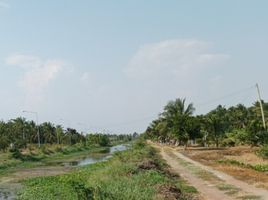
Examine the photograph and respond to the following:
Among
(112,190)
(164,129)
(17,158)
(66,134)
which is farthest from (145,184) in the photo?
(66,134)

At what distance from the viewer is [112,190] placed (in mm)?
16172

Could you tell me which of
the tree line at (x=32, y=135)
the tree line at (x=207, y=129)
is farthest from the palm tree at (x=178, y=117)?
the tree line at (x=32, y=135)

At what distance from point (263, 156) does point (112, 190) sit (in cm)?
2761

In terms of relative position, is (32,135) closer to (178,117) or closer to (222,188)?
(178,117)

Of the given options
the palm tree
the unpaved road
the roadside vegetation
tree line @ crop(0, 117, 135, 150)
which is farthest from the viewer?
tree line @ crop(0, 117, 135, 150)

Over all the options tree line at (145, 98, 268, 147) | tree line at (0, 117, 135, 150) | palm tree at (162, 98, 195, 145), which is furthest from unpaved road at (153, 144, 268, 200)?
tree line at (0, 117, 135, 150)

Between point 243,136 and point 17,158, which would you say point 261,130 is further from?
point 17,158

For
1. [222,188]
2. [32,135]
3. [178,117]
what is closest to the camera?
[222,188]

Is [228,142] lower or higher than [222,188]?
higher

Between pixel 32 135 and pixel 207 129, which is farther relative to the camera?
pixel 32 135

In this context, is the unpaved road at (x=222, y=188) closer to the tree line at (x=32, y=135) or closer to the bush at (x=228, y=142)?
the bush at (x=228, y=142)

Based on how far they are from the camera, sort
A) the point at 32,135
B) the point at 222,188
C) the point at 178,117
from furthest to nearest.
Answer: the point at 32,135 < the point at 178,117 < the point at 222,188

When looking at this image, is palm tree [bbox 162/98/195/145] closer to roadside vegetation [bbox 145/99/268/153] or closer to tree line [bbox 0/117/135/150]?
roadside vegetation [bbox 145/99/268/153]

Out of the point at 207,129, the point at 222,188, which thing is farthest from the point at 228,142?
the point at 222,188
